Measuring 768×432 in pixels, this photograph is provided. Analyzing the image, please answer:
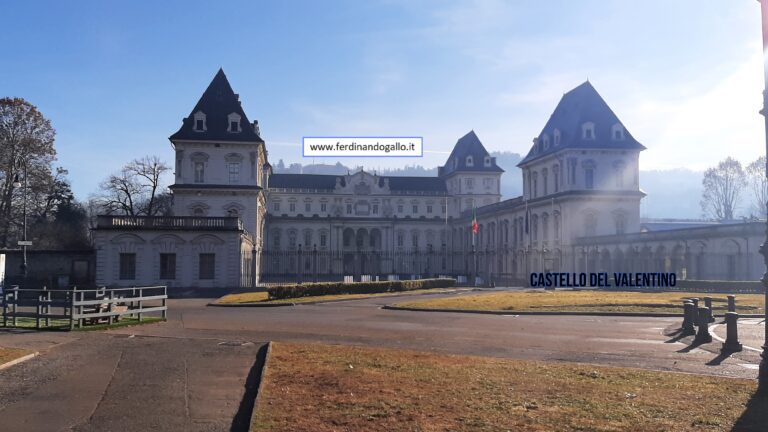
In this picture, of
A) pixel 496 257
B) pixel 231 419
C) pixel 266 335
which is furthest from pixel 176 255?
pixel 496 257

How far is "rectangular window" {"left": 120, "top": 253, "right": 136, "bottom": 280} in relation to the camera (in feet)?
149

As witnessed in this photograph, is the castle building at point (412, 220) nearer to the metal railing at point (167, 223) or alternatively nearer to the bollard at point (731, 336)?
the metal railing at point (167, 223)

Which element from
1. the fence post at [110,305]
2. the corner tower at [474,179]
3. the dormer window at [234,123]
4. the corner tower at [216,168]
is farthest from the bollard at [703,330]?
the corner tower at [474,179]

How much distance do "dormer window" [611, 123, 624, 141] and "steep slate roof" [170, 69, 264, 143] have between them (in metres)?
37.1

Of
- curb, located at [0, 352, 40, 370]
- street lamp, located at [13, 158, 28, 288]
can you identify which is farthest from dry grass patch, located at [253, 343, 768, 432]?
street lamp, located at [13, 158, 28, 288]

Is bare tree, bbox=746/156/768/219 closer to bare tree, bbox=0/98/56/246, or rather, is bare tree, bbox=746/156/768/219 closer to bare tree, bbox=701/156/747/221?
bare tree, bbox=701/156/747/221

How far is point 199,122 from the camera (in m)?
65.8

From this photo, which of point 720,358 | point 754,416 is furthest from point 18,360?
point 720,358

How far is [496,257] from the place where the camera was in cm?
8425

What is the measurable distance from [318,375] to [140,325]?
11652 mm

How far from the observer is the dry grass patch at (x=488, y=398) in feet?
25.6

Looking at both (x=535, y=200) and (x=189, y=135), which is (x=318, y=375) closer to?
(x=189, y=135)

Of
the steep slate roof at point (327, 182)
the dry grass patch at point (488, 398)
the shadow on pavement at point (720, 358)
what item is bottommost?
the shadow on pavement at point (720, 358)

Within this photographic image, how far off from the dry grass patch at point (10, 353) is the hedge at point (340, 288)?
20749 mm
